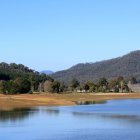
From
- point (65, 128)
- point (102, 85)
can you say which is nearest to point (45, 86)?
point (102, 85)

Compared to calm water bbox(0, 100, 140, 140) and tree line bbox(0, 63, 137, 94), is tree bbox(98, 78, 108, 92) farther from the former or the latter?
calm water bbox(0, 100, 140, 140)

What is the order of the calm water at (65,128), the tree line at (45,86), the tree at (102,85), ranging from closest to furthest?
the calm water at (65,128) < the tree line at (45,86) < the tree at (102,85)

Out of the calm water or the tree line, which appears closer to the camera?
the calm water

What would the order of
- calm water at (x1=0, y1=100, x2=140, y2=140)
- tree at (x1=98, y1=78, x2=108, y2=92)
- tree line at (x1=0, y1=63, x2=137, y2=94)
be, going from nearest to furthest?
1. calm water at (x1=0, y1=100, x2=140, y2=140)
2. tree line at (x1=0, y1=63, x2=137, y2=94)
3. tree at (x1=98, y1=78, x2=108, y2=92)

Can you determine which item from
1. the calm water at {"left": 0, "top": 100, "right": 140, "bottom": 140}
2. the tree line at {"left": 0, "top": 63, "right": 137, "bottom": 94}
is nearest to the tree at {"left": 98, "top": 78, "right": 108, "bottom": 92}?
the tree line at {"left": 0, "top": 63, "right": 137, "bottom": 94}

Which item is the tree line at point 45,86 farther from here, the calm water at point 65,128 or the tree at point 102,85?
the calm water at point 65,128

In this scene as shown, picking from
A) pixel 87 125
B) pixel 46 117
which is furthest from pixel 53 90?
pixel 87 125

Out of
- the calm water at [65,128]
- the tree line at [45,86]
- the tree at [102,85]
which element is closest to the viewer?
the calm water at [65,128]

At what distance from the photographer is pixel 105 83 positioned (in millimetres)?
199500

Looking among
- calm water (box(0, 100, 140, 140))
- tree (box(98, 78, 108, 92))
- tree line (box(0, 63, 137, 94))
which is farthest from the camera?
tree (box(98, 78, 108, 92))

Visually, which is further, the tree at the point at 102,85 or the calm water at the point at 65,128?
the tree at the point at 102,85

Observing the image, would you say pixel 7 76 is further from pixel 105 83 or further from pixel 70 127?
pixel 70 127

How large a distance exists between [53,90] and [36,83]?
925 inches

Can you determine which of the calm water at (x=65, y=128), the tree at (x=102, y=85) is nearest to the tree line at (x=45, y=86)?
the tree at (x=102, y=85)
